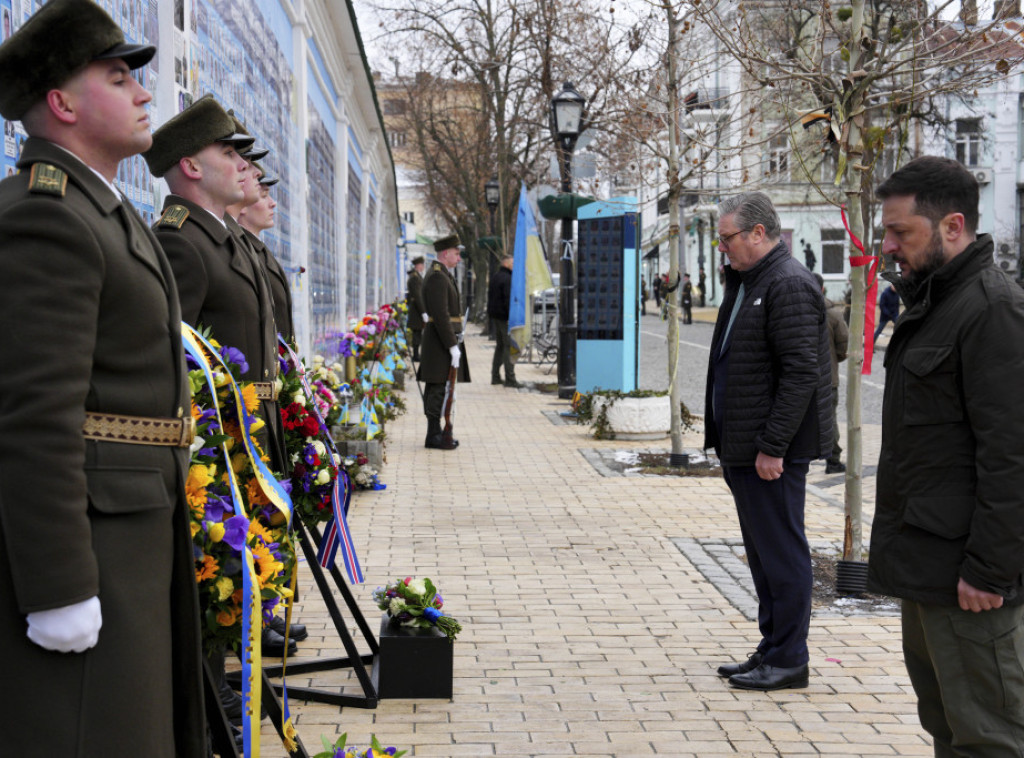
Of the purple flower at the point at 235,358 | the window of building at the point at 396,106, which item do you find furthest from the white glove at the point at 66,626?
the window of building at the point at 396,106

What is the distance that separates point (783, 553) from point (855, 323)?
2.29 meters

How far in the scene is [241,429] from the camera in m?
3.56

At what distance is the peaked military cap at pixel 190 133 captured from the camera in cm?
405

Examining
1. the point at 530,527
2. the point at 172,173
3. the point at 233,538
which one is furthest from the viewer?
the point at 530,527

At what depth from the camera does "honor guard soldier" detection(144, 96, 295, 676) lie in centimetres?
406

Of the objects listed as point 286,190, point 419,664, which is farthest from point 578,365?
point 419,664

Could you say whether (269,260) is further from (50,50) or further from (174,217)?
(50,50)

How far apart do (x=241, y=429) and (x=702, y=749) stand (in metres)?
2.09

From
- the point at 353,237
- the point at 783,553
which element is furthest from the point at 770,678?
the point at 353,237

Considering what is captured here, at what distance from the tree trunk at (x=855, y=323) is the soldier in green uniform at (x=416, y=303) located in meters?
7.24

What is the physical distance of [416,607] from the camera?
4.81 metres

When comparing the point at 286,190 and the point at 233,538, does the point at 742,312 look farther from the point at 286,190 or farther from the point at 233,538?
the point at 286,190

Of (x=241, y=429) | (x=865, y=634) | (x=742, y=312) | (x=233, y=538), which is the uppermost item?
(x=742, y=312)

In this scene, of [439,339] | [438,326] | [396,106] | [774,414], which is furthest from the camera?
[396,106]
